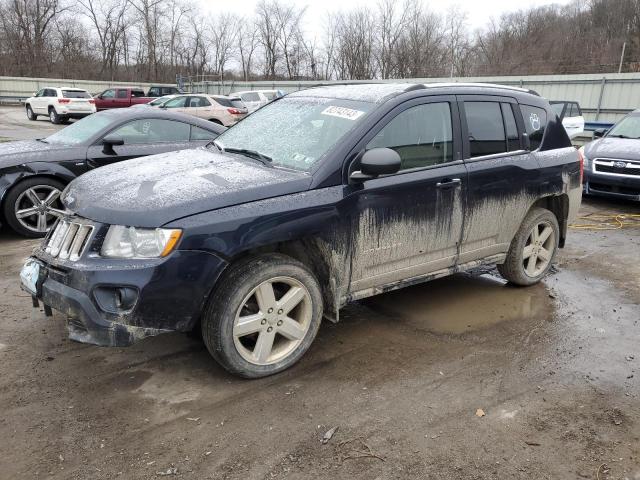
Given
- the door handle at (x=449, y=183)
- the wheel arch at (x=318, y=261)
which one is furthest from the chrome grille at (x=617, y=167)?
the wheel arch at (x=318, y=261)

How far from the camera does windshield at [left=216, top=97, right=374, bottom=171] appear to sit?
12.4 ft

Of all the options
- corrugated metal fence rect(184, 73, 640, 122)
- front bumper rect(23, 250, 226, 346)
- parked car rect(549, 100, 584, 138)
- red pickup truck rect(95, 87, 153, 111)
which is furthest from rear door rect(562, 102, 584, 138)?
red pickup truck rect(95, 87, 153, 111)

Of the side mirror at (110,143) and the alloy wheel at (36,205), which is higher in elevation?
the side mirror at (110,143)

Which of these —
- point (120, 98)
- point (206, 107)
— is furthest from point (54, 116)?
point (206, 107)

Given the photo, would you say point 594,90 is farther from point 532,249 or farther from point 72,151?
point 72,151

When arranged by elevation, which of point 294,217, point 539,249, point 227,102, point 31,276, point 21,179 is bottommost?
point 539,249

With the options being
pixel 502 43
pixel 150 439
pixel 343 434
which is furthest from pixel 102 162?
pixel 502 43

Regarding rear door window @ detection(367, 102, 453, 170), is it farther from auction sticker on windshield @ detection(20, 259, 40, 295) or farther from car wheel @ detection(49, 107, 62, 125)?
car wheel @ detection(49, 107, 62, 125)

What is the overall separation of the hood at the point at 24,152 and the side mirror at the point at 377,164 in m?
4.65

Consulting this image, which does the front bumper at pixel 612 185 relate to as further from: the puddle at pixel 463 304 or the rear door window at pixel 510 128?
the rear door window at pixel 510 128

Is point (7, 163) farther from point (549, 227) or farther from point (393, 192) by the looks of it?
point (549, 227)

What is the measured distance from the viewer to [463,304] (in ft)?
15.9

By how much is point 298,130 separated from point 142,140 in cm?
385

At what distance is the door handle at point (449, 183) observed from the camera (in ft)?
13.3
